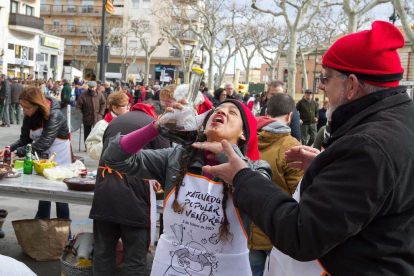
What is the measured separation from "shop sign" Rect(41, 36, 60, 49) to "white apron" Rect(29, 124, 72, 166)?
169 feet

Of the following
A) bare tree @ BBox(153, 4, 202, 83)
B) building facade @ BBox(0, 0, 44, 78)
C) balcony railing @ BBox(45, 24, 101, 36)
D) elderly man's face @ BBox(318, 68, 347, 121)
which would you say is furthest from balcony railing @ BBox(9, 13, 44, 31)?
elderly man's face @ BBox(318, 68, 347, 121)

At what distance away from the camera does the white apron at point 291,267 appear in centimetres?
168

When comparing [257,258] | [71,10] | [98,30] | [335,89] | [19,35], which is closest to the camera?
[335,89]

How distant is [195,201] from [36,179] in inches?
120

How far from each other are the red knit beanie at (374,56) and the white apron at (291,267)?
56 centimetres

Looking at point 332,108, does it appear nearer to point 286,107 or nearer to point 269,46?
point 286,107

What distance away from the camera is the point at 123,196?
3703 mm

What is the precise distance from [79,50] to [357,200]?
244ft

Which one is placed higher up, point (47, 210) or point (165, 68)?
point (165, 68)

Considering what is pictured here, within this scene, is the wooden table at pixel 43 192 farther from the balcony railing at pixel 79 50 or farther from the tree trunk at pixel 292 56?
the balcony railing at pixel 79 50

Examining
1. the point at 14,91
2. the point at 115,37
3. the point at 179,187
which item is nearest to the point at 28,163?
the point at 179,187

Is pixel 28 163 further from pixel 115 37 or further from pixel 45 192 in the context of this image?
pixel 115 37

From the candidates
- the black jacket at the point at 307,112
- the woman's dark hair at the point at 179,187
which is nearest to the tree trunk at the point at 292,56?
the black jacket at the point at 307,112

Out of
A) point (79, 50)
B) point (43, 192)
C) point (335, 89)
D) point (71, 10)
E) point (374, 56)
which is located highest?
point (71, 10)
